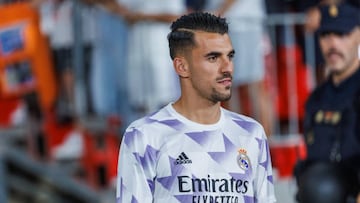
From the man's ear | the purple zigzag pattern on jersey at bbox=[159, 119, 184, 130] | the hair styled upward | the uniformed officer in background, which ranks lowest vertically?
the uniformed officer in background

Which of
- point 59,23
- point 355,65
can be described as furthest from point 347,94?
point 59,23

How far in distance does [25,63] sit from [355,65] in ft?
13.7

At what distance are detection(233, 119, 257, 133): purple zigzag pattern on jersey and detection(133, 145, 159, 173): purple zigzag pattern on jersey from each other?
36cm

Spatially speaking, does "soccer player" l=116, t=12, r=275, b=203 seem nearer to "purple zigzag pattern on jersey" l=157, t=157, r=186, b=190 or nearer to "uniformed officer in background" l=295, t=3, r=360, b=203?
"purple zigzag pattern on jersey" l=157, t=157, r=186, b=190

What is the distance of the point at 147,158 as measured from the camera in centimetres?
509

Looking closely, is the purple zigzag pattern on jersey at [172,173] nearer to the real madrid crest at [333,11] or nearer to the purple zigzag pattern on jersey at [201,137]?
the purple zigzag pattern on jersey at [201,137]

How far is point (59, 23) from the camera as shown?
35.5 feet

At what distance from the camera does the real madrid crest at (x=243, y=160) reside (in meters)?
5.11

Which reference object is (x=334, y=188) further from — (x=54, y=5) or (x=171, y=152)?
(x=54, y=5)

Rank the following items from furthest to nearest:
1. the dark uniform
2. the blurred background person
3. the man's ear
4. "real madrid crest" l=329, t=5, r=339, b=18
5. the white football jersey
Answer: the blurred background person < "real madrid crest" l=329, t=5, r=339, b=18 < the dark uniform < the man's ear < the white football jersey

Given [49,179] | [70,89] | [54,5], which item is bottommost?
[49,179]

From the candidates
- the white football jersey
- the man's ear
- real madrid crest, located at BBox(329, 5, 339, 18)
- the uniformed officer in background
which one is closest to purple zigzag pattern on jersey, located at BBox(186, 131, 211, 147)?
the white football jersey

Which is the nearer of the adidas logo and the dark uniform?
the adidas logo

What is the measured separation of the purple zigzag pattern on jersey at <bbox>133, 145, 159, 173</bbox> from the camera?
16.7 feet
